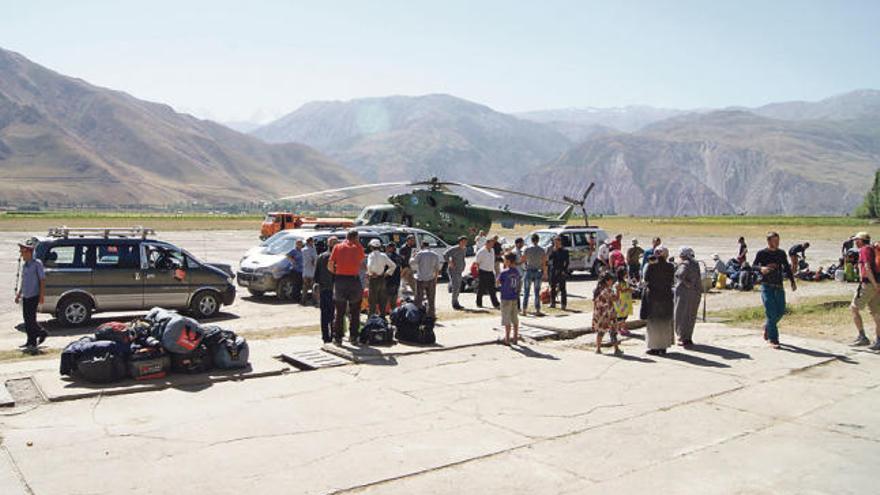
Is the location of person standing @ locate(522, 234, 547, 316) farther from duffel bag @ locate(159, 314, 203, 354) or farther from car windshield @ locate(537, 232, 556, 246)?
duffel bag @ locate(159, 314, 203, 354)

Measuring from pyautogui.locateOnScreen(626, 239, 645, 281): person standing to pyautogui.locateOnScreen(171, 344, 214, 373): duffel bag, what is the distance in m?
11.0

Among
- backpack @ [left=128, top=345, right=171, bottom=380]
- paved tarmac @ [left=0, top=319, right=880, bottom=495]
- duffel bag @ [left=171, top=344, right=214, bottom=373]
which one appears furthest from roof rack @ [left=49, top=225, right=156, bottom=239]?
duffel bag @ [left=171, top=344, right=214, bottom=373]

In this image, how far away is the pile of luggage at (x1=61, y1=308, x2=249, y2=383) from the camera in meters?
9.30

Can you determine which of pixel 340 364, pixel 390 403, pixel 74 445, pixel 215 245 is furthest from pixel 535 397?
pixel 215 245

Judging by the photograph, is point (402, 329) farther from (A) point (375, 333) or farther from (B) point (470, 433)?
(B) point (470, 433)

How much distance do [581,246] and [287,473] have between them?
18.7 m

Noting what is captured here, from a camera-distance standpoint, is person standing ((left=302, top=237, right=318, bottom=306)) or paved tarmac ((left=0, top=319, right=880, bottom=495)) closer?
paved tarmac ((left=0, top=319, right=880, bottom=495))

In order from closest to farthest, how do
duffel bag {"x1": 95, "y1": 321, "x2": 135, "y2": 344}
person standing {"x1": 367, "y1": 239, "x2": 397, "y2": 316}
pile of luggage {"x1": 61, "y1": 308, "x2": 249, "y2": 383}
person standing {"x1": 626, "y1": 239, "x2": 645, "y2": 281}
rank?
pile of luggage {"x1": 61, "y1": 308, "x2": 249, "y2": 383} < duffel bag {"x1": 95, "y1": 321, "x2": 135, "y2": 344} < person standing {"x1": 367, "y1": 239, "x2": 397, "y2": 316} < person standing {"x1": 626, "y1": 239, "x2": 645, "y2": 281}

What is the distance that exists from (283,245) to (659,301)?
977 cm

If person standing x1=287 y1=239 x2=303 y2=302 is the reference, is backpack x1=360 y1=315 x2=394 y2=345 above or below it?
below

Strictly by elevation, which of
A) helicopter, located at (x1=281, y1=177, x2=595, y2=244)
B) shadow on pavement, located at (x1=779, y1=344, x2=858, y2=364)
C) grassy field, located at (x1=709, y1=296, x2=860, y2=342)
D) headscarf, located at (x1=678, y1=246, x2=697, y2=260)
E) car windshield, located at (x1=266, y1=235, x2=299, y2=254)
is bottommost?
shadow on pavement, located at (x1=779, y1=344, x2=858, y2=364)

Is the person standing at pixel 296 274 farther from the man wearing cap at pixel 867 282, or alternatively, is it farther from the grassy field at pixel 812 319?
the man wearing cap at pixel 867 282

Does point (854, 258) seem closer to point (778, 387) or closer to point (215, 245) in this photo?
point (778, 387)

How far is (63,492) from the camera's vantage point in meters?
6.02
